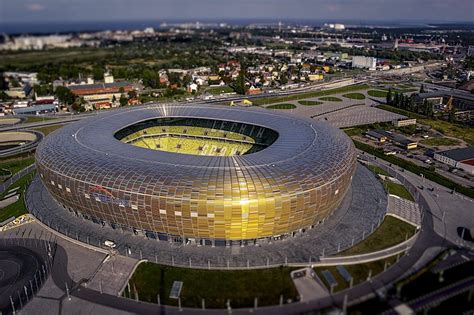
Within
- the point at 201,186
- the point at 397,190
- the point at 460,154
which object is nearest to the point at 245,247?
the point at 201,186

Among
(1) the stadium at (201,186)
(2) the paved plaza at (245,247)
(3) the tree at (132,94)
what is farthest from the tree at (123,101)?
(2) the paved plaza at (245,247)

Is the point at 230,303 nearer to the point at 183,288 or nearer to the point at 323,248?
the point at 183,288

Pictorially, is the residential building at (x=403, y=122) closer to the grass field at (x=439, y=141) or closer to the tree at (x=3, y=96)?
the grass field at (x=439, y=141)

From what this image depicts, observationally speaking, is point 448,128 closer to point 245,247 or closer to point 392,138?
point 392,138

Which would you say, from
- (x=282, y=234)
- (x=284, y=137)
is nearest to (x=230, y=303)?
(x=282, y=234)

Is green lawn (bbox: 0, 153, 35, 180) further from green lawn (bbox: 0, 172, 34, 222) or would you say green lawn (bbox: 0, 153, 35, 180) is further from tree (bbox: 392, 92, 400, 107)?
tree (bbox: 392, 92, 400, 107)

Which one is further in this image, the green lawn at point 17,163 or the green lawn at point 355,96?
the green lawn at point 355,96
